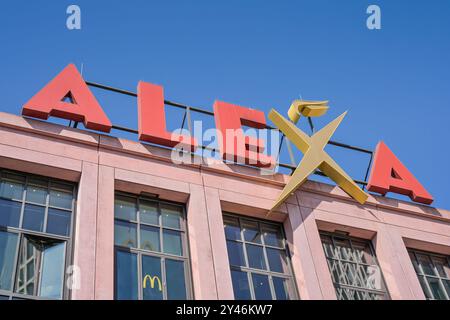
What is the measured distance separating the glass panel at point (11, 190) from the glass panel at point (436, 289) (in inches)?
550

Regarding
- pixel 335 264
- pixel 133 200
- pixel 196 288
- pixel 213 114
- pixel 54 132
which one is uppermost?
pixel 213 114

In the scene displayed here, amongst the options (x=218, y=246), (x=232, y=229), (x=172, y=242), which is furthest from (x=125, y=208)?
(x=232, y=229)

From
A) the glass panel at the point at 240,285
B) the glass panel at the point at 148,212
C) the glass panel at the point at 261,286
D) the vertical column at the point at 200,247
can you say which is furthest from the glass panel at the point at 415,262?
the glass panel at the point at 148,212

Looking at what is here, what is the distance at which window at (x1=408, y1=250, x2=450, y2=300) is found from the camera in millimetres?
20969

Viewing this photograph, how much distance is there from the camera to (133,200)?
61.0 feet

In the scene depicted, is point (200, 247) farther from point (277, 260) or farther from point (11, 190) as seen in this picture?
point (11, 190)

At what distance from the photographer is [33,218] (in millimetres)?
16750

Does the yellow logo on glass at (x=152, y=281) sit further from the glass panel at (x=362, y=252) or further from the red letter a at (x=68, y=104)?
the glass panel at (x=362, y=252)

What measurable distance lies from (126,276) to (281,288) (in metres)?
4.91

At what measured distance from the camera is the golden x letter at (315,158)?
20.7 m
